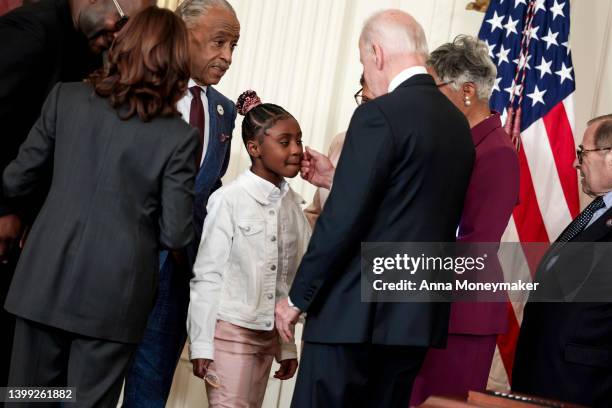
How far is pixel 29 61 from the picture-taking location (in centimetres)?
302

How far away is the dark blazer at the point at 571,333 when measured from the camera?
11.5ft

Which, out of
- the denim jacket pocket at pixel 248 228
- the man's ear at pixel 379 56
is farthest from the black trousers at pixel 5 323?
the man's ear at pixel 379 56

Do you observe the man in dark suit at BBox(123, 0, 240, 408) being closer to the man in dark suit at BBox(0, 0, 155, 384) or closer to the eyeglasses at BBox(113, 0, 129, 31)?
the man in dark suit at BBox(0, 0, 155, 384)

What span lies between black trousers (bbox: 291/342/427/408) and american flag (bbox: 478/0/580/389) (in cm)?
220

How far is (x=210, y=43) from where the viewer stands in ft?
12.0

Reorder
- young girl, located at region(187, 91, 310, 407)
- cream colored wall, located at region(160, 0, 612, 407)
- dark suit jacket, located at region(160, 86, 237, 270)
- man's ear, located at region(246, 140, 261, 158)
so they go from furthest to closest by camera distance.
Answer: cream colored wall, located at region(160, 0, 612, 407) < man's ear, located at region(246, 140, 261, 158) < dark suit jacket, located at region(160, 86, 237, 270) < young girl, located at region(187, 91, 310, 407)

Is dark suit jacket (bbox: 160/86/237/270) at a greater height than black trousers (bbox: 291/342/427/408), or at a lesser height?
greater

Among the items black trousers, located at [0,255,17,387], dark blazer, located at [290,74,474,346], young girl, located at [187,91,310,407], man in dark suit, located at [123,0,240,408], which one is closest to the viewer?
dark blazer, located at [290,74,474,346]

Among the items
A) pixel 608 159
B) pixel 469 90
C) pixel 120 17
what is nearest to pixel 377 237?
pixel 469 90

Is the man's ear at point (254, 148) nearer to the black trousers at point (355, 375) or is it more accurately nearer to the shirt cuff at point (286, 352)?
the shirt cuff at point (286, 352)

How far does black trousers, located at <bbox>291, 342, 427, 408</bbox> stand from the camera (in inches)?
107

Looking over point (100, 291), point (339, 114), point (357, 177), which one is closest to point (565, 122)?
point (339, 114)

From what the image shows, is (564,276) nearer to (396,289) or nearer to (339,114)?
(396,289)

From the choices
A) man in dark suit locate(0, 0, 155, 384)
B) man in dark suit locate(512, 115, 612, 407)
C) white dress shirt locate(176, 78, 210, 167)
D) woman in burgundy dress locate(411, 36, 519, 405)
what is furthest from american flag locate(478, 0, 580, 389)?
man in dark suit locate(0, 0, 155, 384)
